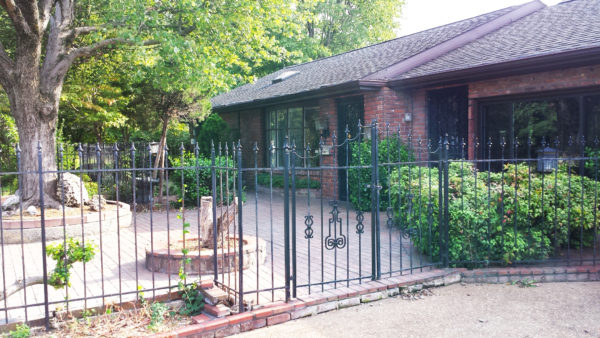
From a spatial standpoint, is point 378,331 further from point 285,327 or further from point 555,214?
point 555,214

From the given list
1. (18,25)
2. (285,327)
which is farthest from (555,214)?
(18,25)

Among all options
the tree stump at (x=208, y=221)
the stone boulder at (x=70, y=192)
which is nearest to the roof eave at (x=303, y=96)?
the tree stump at (x=208, y=221)

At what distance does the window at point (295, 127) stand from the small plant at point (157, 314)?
27.4 feet

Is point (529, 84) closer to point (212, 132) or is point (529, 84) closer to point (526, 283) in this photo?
point (526, 283)

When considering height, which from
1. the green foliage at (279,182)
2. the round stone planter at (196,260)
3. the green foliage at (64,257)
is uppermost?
the green foliage at (279,182)

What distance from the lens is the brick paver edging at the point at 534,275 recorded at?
569cm

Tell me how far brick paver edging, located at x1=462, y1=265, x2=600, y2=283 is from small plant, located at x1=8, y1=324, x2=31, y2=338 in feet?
15.2

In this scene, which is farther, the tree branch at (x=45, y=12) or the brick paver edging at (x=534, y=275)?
the tree branch at (x=45, y=12)

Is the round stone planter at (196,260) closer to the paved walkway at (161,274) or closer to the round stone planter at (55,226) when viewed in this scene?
the paved walkway at (161,274)

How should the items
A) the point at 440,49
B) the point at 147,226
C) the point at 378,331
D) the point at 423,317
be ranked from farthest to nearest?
the point at 440,49
the point at 147,226
the point at 423,317
the point at 378,331

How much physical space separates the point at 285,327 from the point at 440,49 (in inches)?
359

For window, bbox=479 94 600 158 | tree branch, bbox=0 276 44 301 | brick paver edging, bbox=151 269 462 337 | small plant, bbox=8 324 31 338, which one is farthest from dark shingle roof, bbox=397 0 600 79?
small plant, bbox=8 324 31 338

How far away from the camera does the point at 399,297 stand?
5.22 metres

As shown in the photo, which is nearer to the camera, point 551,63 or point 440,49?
point 551,63
